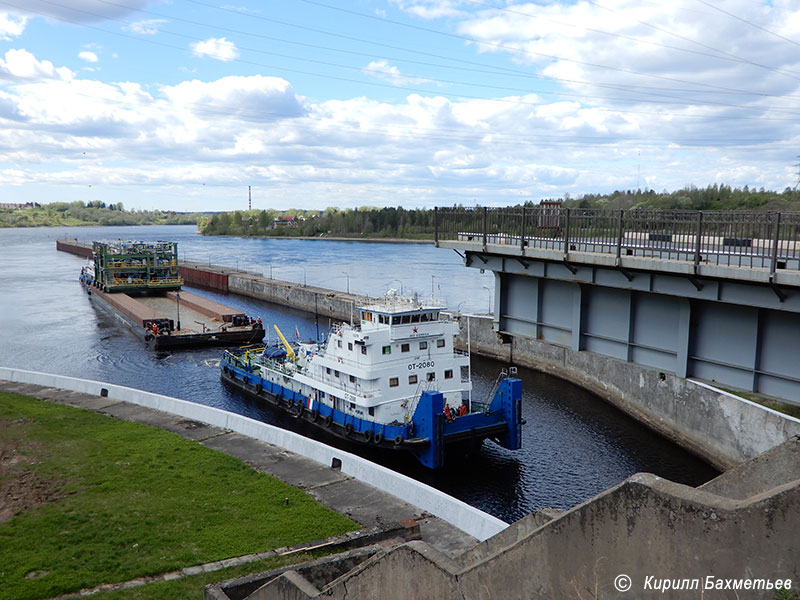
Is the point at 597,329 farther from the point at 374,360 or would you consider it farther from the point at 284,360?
the point at 284,360

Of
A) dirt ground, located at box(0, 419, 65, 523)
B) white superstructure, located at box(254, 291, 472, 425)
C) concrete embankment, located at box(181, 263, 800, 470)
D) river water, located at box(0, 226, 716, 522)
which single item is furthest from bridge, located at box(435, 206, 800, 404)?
dirt ground, located at box(0, 419, 65, 523)

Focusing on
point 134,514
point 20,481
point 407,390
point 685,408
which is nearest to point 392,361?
point 407,390

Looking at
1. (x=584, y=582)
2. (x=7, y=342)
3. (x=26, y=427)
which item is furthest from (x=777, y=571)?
(x=7, y=342)

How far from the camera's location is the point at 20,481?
18.3 m

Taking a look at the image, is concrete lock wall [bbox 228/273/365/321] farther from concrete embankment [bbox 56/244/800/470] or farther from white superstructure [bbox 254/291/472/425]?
white superstructure [bbox 254/291/472/425]

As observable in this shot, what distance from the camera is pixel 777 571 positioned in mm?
5730

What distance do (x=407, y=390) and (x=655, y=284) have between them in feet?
55.8

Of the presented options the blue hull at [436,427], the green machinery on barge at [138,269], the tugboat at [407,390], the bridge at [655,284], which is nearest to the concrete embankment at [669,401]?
the bridge at [655,284]

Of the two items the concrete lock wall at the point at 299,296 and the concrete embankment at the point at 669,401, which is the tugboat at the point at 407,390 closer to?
the concrete embankment at the point at 669,401

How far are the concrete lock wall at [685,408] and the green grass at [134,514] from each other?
7732 mm

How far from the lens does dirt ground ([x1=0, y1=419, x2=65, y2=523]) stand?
1683cm

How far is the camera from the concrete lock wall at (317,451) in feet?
52.9

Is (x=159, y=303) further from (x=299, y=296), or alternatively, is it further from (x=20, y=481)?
(x=20, y=481)

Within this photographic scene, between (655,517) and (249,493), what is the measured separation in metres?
13.7
